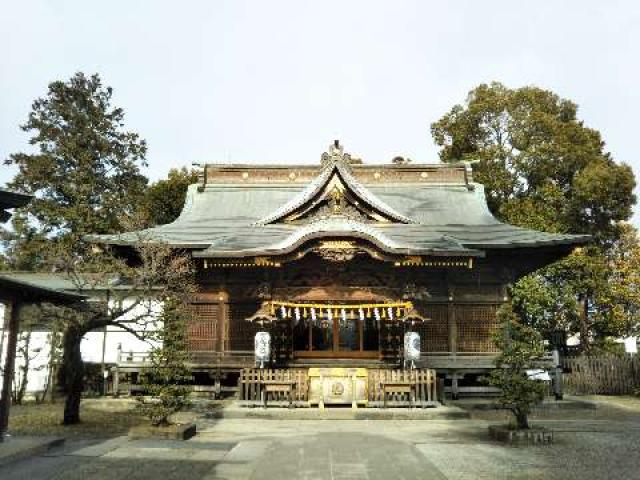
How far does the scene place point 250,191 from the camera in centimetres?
2777

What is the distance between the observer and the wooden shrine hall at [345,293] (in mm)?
18062

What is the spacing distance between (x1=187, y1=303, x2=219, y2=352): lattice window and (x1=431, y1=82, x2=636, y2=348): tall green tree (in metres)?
16.6

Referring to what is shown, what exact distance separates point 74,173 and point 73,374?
2504 cm

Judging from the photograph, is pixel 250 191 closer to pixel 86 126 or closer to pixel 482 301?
pixel 482 301

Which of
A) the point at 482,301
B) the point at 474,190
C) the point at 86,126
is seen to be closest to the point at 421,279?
the point at 482,301

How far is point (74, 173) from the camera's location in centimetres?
3591

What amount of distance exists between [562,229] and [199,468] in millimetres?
29369

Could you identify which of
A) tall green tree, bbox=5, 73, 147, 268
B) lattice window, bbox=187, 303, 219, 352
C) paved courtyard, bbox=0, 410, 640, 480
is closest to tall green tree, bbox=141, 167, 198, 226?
tall green tree, bbox=5, 73, 147, 268

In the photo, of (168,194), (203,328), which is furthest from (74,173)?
(203,328)

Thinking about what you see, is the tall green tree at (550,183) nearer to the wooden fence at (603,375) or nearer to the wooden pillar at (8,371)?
the wooden fence at (603,375)

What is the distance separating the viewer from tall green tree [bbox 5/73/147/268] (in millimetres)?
35031

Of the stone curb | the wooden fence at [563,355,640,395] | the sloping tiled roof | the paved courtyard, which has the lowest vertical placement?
the paved courtyard

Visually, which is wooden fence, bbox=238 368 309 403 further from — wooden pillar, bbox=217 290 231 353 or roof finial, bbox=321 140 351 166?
roof finial, bbox=321 140 351 166

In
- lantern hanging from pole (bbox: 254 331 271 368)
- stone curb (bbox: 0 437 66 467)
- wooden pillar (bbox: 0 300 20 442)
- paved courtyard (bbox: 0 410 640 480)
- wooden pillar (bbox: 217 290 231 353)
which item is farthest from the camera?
wooden pillar (bbox: 217 290 231 353)
